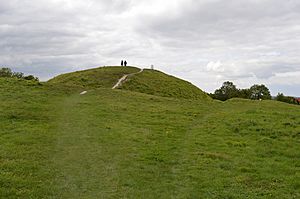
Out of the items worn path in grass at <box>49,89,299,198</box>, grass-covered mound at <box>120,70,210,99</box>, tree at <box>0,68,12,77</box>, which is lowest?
worn path in grass at <box>49,89,299,198</box>

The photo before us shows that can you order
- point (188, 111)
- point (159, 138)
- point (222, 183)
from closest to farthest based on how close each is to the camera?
point (222, 183) < point (159, 138) < point (188, 111)

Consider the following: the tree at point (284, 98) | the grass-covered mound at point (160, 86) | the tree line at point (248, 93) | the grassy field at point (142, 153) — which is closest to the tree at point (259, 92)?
the tree line at point (248, 93)

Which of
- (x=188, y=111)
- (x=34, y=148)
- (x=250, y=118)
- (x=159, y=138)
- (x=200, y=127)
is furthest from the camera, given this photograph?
(x=188, y=111)

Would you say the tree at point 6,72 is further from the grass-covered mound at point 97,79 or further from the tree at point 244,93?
the tree at point 244,93

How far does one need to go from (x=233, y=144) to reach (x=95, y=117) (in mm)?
10470

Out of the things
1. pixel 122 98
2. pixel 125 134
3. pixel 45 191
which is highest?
pixel 122 98

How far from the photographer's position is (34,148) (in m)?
17.4

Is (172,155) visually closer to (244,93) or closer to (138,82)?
(138,82)

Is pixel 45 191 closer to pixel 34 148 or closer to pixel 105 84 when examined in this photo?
pixel 34 148

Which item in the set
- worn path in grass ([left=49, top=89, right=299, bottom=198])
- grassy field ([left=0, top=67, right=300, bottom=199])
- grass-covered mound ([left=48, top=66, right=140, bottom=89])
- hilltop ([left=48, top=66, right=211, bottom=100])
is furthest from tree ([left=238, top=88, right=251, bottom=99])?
worn path in grass ([left=49, top=89, right=299, bottom=198])

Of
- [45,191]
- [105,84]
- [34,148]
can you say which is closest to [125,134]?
[34,148]

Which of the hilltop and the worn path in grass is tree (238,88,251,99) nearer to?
the hilltop

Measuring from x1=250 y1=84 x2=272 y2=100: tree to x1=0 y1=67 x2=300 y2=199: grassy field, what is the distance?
62.8 meters

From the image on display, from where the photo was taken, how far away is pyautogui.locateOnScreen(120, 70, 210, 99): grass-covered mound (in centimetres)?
5566
